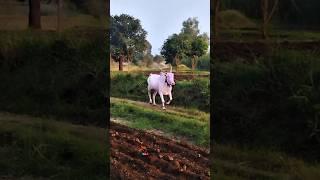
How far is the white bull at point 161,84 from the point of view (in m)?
6.71

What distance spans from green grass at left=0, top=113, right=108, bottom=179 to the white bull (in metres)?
0.76

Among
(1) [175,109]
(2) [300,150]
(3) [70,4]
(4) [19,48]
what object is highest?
(3) [70,4]

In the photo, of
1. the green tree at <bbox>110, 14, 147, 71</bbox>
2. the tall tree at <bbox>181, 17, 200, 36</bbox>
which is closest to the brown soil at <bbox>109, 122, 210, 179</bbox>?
the green tree at <bbox>110, 14, 147, 71</bbox>

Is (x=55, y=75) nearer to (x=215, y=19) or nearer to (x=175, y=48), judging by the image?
(x=175, y=48)

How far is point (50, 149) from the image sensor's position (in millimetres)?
7199

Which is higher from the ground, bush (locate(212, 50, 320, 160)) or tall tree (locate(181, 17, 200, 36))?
tall tree (locate(181, 17, 200, 36))

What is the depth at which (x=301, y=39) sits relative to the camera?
6.95 m

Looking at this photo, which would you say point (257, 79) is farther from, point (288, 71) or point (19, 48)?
point (19, 48)

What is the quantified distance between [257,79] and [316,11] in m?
0.97

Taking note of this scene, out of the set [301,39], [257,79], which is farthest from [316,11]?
[257,79]

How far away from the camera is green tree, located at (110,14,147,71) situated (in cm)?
672

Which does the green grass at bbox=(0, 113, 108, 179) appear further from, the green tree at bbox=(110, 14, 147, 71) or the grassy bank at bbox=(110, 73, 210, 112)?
the green tree at bbox=(110, 14, 147, 71)

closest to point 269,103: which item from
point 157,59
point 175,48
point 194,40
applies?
point 194,40

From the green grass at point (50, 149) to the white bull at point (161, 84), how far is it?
76cm
